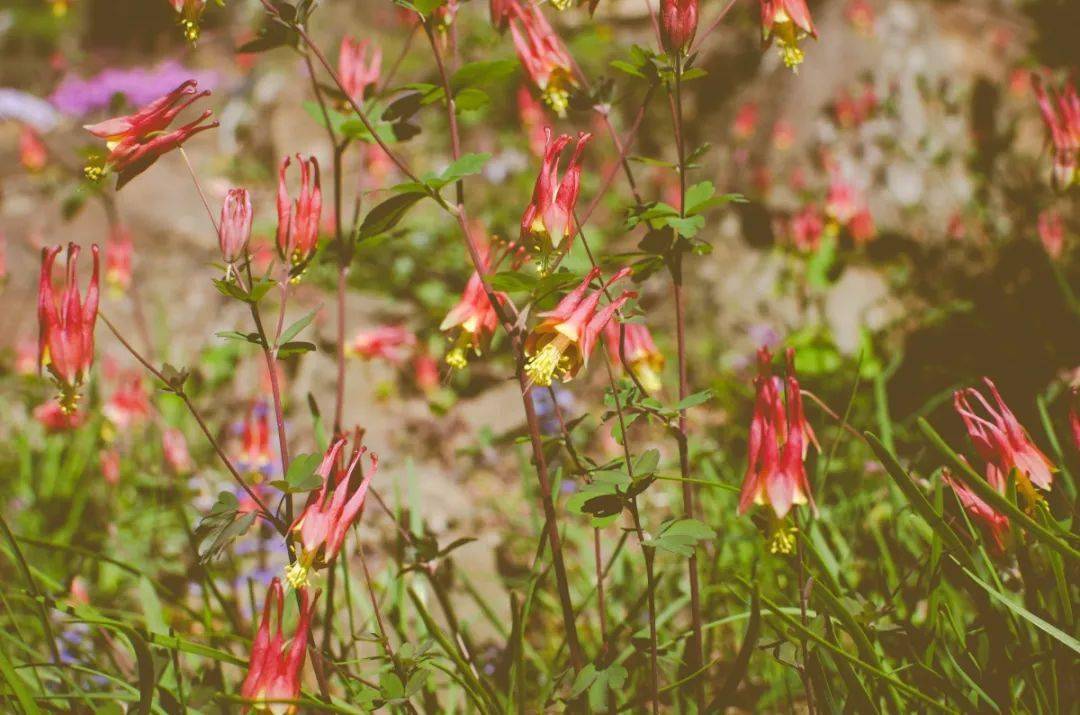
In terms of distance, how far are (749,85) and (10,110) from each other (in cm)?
542

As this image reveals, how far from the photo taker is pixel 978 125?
3885mm

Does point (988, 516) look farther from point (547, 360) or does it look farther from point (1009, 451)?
point (547, 360)

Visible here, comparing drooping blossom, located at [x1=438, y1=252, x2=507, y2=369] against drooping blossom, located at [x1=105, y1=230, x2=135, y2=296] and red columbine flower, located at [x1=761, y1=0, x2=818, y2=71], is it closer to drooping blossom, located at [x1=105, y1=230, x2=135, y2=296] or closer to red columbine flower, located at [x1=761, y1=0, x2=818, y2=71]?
red columbine flower, located at [x1=761, y1=0, x2=818, y2=71]

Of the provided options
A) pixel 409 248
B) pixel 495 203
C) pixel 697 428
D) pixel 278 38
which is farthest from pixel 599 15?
pixel 278 38

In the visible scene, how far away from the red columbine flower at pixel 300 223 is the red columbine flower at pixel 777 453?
2.15ft

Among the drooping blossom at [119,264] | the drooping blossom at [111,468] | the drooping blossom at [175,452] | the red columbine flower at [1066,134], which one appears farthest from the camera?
the drooping blossom at [119,264]

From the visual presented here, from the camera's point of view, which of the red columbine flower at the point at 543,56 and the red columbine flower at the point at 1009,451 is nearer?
the red columbine flower at the point at 1009,451

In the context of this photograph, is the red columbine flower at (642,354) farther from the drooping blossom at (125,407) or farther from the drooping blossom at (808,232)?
the drooping blossom at (125,407)

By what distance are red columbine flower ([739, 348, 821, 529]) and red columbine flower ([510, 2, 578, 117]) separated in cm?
54

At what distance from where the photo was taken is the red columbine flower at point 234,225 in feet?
3.61

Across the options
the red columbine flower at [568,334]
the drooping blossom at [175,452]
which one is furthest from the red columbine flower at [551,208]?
the drooping blossom at [175,452]

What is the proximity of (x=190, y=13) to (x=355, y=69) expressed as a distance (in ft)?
1.67

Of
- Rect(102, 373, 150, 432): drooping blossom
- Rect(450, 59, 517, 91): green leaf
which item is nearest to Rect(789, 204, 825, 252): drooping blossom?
Rect(450, 59, 517, 91): green leaf

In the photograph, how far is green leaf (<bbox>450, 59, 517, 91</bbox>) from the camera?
4.06 feet
